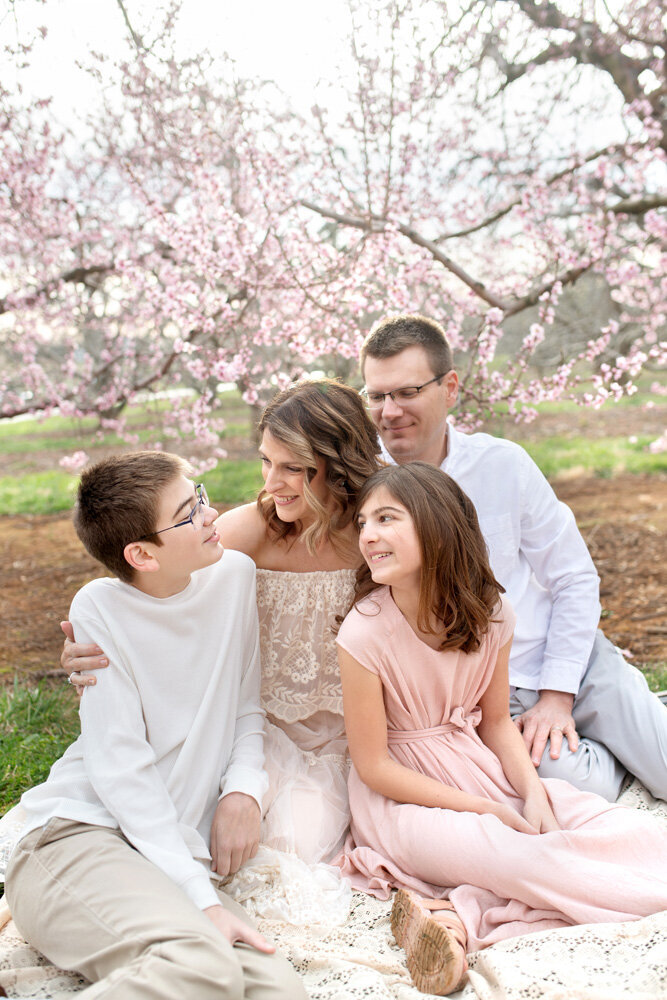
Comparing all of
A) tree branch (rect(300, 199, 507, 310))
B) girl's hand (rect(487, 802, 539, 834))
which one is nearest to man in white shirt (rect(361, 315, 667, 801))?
girl's hand (rect(487, 802, 539, 834))

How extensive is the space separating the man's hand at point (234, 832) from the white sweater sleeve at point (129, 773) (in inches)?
5.1

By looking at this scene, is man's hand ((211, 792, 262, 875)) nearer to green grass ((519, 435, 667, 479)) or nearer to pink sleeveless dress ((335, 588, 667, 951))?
pink sleeveless dress ((335, 588, 667, 951))

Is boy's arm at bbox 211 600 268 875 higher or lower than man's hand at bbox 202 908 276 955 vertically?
higher

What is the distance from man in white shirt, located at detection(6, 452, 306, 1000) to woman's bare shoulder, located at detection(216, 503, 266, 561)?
0.76 feet

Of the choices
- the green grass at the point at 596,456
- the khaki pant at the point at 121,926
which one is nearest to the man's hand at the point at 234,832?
the khaki pant at the point at 121,926

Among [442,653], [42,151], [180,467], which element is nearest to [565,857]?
[442,653]

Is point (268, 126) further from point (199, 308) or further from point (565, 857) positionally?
point (565, 857)

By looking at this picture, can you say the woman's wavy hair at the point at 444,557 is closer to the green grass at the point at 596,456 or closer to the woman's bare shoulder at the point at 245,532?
the woman's bare shoulder at the point at 245,532

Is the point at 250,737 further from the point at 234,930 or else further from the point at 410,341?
the point at 410,341

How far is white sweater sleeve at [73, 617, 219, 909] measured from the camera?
193cm

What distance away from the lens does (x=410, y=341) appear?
9.57 ft

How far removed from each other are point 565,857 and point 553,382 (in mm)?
3326

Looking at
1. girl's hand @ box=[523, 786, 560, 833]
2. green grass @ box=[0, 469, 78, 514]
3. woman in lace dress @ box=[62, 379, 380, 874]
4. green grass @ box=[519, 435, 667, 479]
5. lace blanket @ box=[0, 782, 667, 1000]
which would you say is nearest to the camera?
lace blanket @ box=[0, 782, 667, 1000]

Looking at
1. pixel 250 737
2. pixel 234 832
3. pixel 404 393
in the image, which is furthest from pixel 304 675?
pixel 404 393
